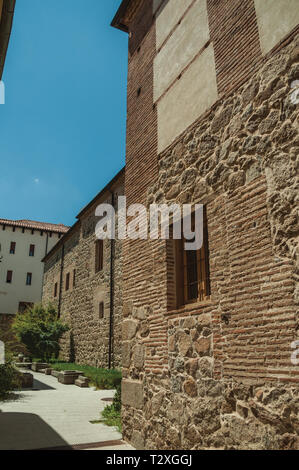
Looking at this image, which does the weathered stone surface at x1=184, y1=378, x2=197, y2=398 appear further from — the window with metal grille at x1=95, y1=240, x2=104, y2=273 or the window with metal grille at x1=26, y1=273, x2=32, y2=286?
the window with metal grille at x1=26, y1=273, x2=32, y2=286

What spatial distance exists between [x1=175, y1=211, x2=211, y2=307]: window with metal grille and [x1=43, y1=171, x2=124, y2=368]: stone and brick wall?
23.8 feet

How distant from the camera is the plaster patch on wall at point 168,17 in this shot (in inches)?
212

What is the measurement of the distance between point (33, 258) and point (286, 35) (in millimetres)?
28962

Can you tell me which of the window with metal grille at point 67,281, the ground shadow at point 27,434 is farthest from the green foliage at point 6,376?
the window with metal grille at point 67,281

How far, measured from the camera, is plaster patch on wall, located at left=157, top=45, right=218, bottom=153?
449 centimetres

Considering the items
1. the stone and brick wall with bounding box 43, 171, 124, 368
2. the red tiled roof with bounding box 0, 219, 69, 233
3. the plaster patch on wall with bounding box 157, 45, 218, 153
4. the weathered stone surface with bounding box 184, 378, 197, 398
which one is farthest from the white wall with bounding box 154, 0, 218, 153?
the red tiled roof with bounding box 0, 219, 69, 233

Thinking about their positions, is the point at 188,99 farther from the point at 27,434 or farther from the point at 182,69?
the point at 27,434

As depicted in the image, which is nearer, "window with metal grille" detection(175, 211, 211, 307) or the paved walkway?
"window with metal grille" detection(175, 211, 211, 307)

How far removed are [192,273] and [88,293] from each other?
1097cm

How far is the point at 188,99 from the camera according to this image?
15.8 feet

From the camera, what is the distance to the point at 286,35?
3.47 metres

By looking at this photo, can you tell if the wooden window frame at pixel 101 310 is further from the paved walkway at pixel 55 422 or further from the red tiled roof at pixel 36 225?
the red tiled roof at pixel 36 225
